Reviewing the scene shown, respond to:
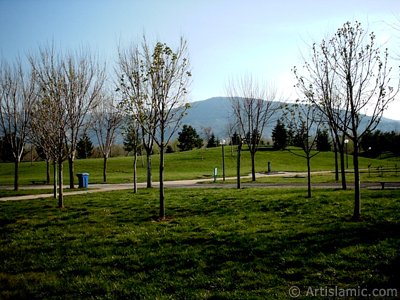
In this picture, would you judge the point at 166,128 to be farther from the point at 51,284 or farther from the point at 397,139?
the point at 397,139

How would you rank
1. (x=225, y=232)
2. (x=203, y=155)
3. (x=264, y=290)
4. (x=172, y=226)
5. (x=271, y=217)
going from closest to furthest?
(x=264, y=290) < (x=225, y=232) < (x=172, y=226) < (x=271, y=217) < (x=203, y=155)

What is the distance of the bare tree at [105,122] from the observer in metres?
34.6

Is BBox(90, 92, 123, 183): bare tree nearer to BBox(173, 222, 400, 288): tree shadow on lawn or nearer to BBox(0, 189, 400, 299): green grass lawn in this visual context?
BBox(0, 189, 400, 299): green grass lawn

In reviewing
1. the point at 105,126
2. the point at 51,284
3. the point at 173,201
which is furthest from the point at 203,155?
the point at 51,284

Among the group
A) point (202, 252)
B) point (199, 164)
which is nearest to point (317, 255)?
point (202, 252)

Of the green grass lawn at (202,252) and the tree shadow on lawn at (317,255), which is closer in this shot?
the green grass lawn at (202,252)

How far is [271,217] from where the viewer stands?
12086 millimetres

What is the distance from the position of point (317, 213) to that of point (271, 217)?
1.76 metres

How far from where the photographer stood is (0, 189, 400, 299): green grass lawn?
250 inches

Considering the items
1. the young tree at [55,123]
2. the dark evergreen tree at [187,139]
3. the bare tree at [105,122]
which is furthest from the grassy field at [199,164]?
the young tree at [55,123]

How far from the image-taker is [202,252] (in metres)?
8.28

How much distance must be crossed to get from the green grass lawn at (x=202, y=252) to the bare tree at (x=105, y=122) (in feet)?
70.3

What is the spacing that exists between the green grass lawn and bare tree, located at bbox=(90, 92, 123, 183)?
2142 centimetres

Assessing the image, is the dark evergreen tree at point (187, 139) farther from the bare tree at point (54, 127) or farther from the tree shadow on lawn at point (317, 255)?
the tree shadow on lawn at point (317, 255)
